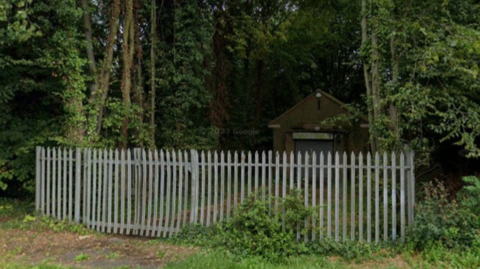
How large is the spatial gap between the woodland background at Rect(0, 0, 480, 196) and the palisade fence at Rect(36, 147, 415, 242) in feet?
2.82

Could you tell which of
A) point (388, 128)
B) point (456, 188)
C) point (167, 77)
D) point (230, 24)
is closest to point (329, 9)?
point (230, 24)

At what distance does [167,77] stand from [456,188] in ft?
29.1

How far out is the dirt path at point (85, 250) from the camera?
18.3 feet

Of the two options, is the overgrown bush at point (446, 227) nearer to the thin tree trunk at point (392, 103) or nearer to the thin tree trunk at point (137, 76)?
the thin tree trunk at point (392, 103)

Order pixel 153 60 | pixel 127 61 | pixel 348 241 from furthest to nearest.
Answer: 1. pixel 153 60
2. pixel 127 61
3. pixel 348 241

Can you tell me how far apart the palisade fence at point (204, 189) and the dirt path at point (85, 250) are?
1.42ft

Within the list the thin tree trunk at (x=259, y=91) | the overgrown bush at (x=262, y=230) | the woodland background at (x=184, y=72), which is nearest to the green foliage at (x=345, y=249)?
the overgrown bush at (x=262, y=230)

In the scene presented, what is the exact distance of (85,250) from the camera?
615 cm

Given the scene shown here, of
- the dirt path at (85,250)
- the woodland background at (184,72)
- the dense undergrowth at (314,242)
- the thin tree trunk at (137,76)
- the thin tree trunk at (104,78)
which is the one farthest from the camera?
the thin tree trunk at (137,76)

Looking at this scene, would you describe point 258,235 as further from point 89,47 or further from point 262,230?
point 89,47

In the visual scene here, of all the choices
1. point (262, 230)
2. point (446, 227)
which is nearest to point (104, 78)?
point (262, 230)

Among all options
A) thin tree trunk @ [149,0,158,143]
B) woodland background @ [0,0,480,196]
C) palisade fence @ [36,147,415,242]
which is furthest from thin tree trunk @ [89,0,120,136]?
thin tree trunk @ [149,0,158,143]

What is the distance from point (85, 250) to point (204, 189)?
2238 millimetres

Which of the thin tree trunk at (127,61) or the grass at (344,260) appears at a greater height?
the thin tree trunk at (127,61)
